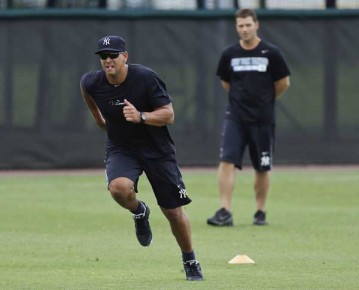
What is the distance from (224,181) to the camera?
1355 cm

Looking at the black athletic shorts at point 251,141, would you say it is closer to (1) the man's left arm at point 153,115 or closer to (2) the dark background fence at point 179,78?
(1) the man's left arm at point 153,115

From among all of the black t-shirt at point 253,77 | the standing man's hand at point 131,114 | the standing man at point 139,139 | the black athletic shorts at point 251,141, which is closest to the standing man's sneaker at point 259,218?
the black athletic shorts at point 251,141

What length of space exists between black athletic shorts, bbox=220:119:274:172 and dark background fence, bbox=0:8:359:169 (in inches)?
255

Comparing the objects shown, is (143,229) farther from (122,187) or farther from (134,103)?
(134,103)

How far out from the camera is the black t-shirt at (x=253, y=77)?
Result: 530 inches

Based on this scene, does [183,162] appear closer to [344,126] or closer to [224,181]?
[344,126]

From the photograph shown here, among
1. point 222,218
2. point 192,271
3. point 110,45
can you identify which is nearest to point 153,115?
point 110,45

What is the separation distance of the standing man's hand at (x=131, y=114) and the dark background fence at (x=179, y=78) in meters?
11.1

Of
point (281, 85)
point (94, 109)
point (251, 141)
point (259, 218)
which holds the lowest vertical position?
point (259, 218)

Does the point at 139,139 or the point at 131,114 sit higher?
the point at 131,114

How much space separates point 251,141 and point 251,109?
0.37m

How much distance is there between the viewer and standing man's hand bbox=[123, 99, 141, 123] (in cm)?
879

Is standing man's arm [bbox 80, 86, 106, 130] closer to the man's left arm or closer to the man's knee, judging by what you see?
the man's left arm

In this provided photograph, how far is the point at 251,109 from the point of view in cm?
→ 1362
